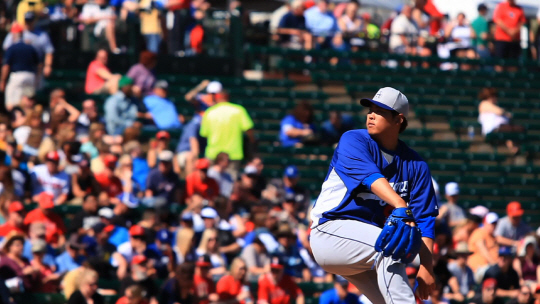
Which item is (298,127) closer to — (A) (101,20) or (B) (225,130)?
(B) (225,130)

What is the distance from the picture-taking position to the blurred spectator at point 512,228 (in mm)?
12930

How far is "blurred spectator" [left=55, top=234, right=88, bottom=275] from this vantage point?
10.5 m

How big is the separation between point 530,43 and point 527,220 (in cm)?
462

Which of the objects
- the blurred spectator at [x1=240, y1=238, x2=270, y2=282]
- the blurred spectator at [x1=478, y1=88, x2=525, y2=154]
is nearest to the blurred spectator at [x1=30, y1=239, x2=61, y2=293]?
the blurred spectator at [x1=240, y1=238, x2=270, y2=282]

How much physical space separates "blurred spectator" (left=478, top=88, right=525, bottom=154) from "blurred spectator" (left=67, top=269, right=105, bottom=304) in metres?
8.01

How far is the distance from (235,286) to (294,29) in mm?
6935

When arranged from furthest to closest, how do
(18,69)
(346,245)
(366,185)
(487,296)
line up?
(18,69)
(487,296)
(346,245)
(366,185)

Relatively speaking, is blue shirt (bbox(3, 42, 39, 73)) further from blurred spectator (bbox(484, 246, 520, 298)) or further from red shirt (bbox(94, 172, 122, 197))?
blurred spectator (bbox(484, 246, 520, 298))

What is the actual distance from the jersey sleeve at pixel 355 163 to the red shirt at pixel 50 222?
17.9 feet

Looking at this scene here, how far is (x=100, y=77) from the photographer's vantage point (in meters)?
14.7

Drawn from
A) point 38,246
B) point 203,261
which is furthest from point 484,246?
point 38,246

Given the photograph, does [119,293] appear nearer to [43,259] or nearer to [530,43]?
[43,259]

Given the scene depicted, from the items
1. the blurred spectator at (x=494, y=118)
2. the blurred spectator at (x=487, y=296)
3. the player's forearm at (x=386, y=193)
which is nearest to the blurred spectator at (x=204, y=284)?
the blurred spectator at (x=487, y=296)

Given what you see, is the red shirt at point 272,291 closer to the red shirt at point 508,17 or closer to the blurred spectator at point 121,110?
the blurred spectator at point 121,110
